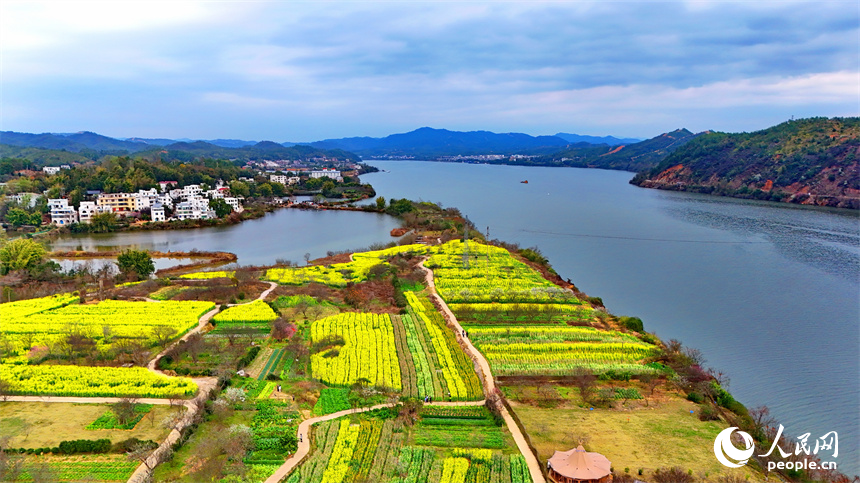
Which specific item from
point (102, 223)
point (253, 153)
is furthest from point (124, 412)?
point (253, 153)

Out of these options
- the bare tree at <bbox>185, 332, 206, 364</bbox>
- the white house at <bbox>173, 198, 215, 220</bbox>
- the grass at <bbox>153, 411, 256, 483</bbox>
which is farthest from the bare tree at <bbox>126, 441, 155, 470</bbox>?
the white house at <bbox>173, 198, 215, 220</bbox>

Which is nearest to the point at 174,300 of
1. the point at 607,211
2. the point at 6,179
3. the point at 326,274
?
the point at 326,274

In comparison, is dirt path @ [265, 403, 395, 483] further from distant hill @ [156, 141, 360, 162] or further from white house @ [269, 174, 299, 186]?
distant hill @ [156, 141, 360, 162]

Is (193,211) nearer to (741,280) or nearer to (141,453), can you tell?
(141,453)

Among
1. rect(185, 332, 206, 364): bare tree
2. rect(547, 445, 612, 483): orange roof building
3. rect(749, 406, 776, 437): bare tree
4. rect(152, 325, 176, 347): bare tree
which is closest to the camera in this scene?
rect(547, 445, 612, 483): orange roof building

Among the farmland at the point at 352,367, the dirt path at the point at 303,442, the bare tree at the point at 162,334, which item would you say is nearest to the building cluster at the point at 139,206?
the farmland at the point at 352,367

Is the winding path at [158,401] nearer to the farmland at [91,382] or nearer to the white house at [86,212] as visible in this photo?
the farmland at [91,382]
